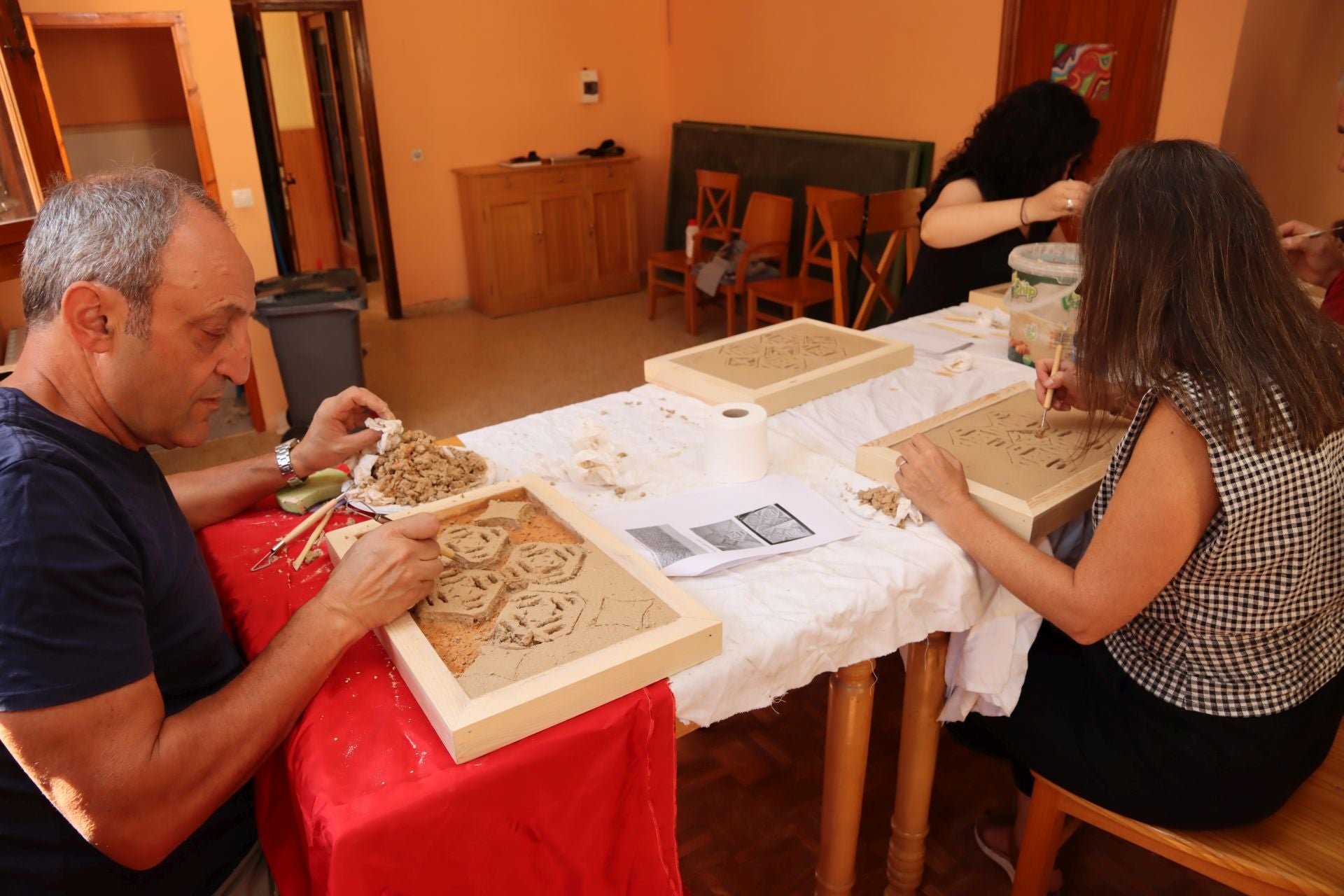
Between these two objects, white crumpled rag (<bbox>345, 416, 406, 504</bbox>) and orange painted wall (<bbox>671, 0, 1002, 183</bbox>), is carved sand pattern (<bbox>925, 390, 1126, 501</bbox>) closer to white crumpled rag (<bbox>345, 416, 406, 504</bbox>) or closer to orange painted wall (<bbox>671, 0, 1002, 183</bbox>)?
Answer: white crumpled rag (<bbox>345, 416, 406, 504</bbox>)

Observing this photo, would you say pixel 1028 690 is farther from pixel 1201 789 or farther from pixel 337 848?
pixel 337 848

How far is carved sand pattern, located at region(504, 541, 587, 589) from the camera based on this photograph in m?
1.22

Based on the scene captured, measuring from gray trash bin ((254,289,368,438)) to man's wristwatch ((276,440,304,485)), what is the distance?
2.63 m

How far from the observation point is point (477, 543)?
1297 mm

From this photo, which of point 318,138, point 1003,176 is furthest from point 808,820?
point 318,138

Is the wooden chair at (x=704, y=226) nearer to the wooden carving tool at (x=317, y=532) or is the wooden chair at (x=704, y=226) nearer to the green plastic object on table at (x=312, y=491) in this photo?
the green plastic object on table at (x=312, y=491)

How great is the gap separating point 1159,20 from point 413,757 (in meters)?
4.18

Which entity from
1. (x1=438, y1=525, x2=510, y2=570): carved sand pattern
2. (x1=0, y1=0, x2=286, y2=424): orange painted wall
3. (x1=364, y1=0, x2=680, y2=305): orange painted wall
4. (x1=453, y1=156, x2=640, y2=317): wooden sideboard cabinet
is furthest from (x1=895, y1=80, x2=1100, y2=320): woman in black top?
(x1=364, y1=0, x2=680, y2=305): orange painted wall

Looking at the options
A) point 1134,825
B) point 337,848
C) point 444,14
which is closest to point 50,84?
point 444,14

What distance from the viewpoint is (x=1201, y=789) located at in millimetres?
1296

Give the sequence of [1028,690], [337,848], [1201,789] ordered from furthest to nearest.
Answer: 1. [1028,690]
2. [1201,789]
3. [337,848]

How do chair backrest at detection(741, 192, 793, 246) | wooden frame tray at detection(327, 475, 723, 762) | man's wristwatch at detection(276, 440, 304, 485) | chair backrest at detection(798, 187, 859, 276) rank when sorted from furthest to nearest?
chair backrest at detection(741, 192, 793, 246) → chair backrest at detection(798, 187, 859, 276) → man's wristwatch at detection(276, 440, 304, 485) → wooden frame tray at detection(327, 475, 723, 762)

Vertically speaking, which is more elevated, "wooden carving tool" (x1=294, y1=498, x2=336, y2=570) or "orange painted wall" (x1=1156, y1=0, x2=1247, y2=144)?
"orange painted wall" (x1=1156, y1=0, x2=1247, y2=144)

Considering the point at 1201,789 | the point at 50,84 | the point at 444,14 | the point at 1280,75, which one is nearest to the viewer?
the point at 1201,789
